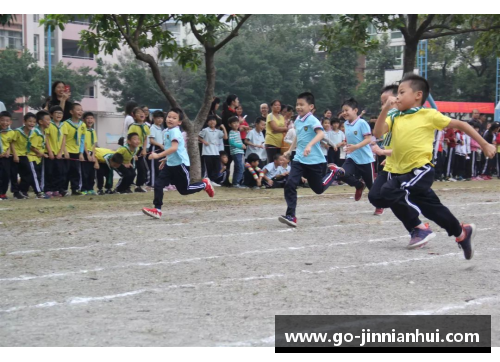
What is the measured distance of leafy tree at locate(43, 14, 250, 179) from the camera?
49.2ft

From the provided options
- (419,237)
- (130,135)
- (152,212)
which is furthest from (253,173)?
(419,237)

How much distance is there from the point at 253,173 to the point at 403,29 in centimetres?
511

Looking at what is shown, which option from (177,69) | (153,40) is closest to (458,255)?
(153,40)

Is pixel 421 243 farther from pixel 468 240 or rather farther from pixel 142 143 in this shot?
pixel 142 143

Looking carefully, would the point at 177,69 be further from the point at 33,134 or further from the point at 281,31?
the point at 33,134

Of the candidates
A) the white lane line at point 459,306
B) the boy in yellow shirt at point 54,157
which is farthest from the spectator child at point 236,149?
the white lane line at point 459,306

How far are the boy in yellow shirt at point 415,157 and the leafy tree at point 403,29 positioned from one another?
32.2ft

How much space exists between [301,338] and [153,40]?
39.3 feet

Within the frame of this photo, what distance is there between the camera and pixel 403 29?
59.6ft

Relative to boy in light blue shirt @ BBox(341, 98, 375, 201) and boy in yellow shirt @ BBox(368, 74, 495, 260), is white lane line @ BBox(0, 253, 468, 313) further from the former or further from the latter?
boy in light blue shirt @ BBox(341, 98, 375, 201)

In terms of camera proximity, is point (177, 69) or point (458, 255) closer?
point (458, 255)

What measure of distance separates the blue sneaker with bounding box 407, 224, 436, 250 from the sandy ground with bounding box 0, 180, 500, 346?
0.37 feet

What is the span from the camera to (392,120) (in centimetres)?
775

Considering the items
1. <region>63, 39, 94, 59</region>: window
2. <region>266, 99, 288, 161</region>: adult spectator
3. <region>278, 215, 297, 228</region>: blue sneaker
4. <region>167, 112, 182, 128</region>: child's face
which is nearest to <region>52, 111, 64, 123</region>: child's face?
<region>167, 112, 182, 128</region>: child's face
